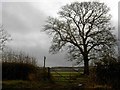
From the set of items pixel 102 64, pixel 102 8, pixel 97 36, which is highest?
pixel 102 8

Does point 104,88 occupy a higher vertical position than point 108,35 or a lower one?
lower

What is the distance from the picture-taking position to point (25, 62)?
105 feet

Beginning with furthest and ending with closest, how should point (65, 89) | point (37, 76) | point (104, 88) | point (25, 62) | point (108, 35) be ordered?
point (108, 35) < point (25, 62) < point (37, 76) < point (65, 89) < point (104, 88)

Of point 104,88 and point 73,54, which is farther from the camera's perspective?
point 73,54

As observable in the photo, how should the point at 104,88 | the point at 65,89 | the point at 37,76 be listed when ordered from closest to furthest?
the point at 104,88 < the point at 65,89 < the point at 37,76

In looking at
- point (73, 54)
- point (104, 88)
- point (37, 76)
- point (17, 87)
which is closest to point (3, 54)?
point (37, 76)

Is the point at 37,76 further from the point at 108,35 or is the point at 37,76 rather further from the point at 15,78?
the point at 108,35

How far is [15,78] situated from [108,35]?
2229 cm

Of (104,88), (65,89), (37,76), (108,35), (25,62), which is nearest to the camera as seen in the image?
(104,88)

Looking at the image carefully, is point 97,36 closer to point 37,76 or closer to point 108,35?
point 108,35

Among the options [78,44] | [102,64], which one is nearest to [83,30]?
[78,44]

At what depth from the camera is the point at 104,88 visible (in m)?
21.2

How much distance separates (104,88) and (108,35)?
93.8ft

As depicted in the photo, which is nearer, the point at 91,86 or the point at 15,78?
the point at 91,86
